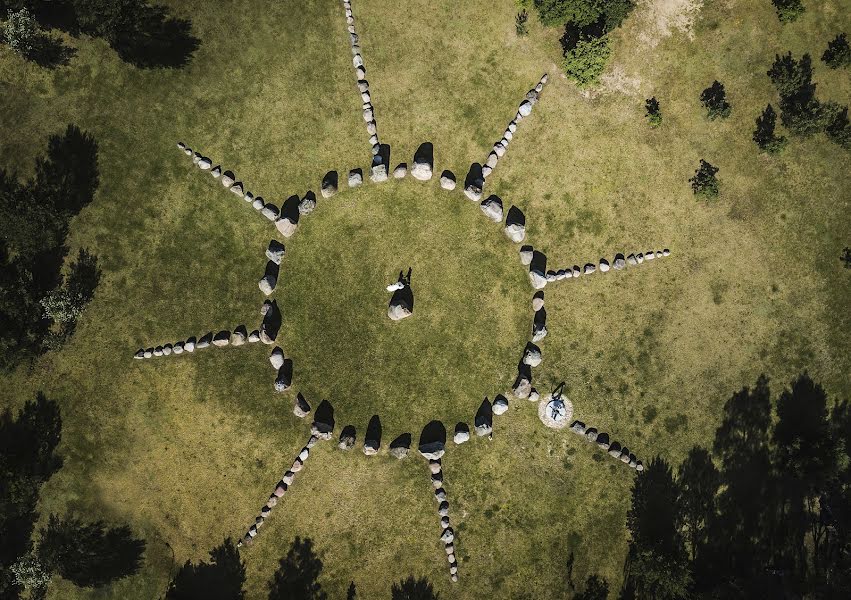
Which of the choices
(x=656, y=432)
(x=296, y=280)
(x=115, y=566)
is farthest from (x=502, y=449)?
(x=115, y=566)

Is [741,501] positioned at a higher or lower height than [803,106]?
lower

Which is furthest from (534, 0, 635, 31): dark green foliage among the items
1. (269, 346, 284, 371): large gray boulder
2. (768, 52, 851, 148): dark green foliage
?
(269, 346, 284, 371): large gray boulder

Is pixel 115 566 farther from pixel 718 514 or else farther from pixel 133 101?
pixel 718 514

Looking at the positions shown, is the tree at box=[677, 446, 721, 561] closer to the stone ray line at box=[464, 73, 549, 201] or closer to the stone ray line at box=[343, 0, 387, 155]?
the stone ray line at box=[464, 73, 549, 201]

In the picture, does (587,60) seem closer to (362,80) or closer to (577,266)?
(577,266)

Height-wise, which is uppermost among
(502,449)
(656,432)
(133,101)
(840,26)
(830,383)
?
(840,26)

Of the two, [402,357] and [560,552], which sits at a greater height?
[402,357]

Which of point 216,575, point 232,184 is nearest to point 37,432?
point 216,575
